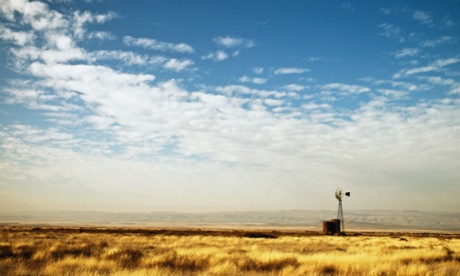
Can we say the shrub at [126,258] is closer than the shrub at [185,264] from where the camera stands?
No

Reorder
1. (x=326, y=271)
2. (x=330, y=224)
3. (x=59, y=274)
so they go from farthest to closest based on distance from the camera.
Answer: (x=330, y=224), (x=326, y=271), (x=59, y=274)

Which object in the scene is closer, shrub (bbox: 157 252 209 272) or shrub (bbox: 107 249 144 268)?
shrub (bbox: 157 252 209 272)

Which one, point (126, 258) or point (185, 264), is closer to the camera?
point (185, 264)

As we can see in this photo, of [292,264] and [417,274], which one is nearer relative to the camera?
[417,274]

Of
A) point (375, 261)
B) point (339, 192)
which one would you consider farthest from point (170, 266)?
point (339, 192)

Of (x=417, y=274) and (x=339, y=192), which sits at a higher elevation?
(x=339, y=192)

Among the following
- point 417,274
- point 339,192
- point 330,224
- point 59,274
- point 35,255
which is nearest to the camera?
point 59,274

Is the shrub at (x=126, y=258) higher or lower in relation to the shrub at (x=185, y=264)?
higher

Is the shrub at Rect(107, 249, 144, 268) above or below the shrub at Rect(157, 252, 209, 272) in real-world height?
above

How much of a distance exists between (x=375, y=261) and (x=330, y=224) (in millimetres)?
34747

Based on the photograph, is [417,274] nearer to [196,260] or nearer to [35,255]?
[196,260]

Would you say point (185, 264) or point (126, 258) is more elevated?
point (126, 258)

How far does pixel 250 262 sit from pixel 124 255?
4.90 metres

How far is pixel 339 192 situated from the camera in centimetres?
5278
